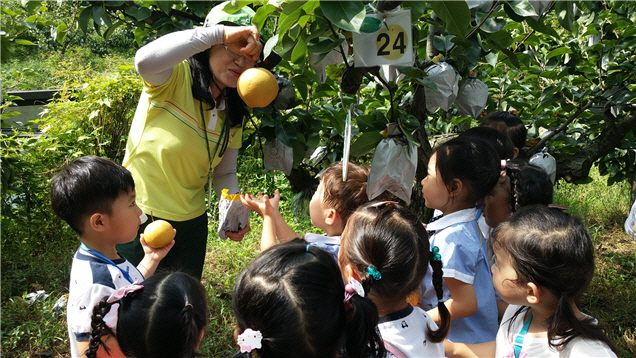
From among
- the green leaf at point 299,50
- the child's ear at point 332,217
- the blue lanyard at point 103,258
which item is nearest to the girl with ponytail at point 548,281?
the child's ear at point 332,217

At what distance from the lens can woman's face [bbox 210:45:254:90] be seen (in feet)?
5.60

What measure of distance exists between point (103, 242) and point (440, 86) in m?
1.25

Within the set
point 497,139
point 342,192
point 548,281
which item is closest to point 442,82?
point 497,139

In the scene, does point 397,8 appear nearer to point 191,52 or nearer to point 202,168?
point 191,52

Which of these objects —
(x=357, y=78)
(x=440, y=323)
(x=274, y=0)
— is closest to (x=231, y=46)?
(x=274, y=0)

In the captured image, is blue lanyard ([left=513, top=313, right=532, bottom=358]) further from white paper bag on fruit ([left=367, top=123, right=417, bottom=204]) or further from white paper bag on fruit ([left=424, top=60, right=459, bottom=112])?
white paper bag on fruit ([left=424, top=60, right=459, bottom=112])

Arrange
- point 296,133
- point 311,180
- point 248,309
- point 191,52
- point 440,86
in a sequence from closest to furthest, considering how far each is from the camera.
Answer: point 248,309 < point 191,52 < point 440,86 < point 296,133 < point 311,180

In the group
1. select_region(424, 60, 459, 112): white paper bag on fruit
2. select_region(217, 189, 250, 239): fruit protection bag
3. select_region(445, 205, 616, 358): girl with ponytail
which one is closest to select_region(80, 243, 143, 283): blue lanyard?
select_region(217, 189, 250, 239): fruit protection bag

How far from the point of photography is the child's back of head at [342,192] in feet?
5.65

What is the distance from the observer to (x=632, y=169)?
3.58 metres

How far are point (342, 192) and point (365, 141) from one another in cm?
20

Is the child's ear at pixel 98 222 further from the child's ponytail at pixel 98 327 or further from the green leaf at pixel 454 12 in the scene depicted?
the green leaf at pixel 454 12

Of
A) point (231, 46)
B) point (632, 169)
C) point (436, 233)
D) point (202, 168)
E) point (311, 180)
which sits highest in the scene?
point (231, 46)

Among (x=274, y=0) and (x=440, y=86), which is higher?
(x=274, y=0)
